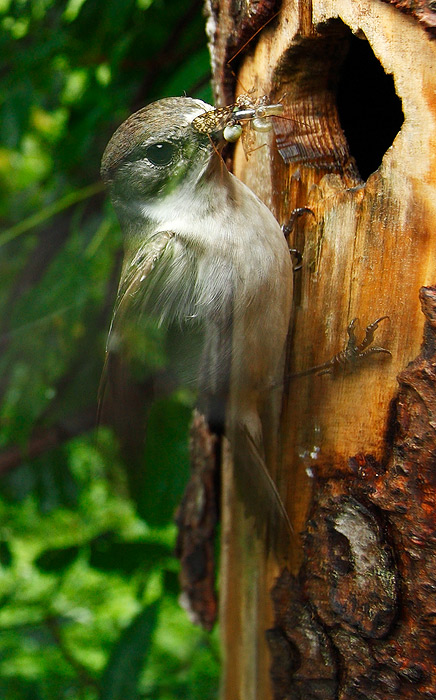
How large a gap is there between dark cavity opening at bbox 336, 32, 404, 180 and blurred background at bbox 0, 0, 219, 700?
1.39 ft

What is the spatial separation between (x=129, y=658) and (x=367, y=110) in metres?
1.86

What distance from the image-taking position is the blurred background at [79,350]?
7.70 ft

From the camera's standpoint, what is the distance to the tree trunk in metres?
1.26

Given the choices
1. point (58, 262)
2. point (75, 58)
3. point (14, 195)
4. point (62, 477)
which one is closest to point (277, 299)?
point (58, 262)

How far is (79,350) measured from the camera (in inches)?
110

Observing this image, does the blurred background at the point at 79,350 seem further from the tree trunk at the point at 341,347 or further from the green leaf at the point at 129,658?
the tree trunk at the point at 341,347

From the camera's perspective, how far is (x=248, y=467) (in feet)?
5.46

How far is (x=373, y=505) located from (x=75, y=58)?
1961 mm

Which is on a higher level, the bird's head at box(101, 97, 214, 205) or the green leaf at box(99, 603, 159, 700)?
the bird's head at box(101, 97, 214, 205)

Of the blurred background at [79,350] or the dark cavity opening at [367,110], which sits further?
the blurred background at [79,350]

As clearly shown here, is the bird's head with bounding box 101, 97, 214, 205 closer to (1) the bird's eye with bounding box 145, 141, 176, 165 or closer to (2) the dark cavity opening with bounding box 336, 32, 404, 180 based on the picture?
(1) the bird's eye with bounding box 145, 141, 176, 165

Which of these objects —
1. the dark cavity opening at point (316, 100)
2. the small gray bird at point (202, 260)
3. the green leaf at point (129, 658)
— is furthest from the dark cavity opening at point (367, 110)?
the green leaf at point (129, 658)

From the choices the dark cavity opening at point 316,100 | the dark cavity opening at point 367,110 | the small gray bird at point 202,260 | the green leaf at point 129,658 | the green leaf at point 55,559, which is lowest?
the green leaf at point 129,658

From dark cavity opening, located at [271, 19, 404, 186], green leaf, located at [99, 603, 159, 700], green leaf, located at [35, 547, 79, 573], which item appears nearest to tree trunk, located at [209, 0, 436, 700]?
dark cavity opening, located at [271, 19, 404, 186]
